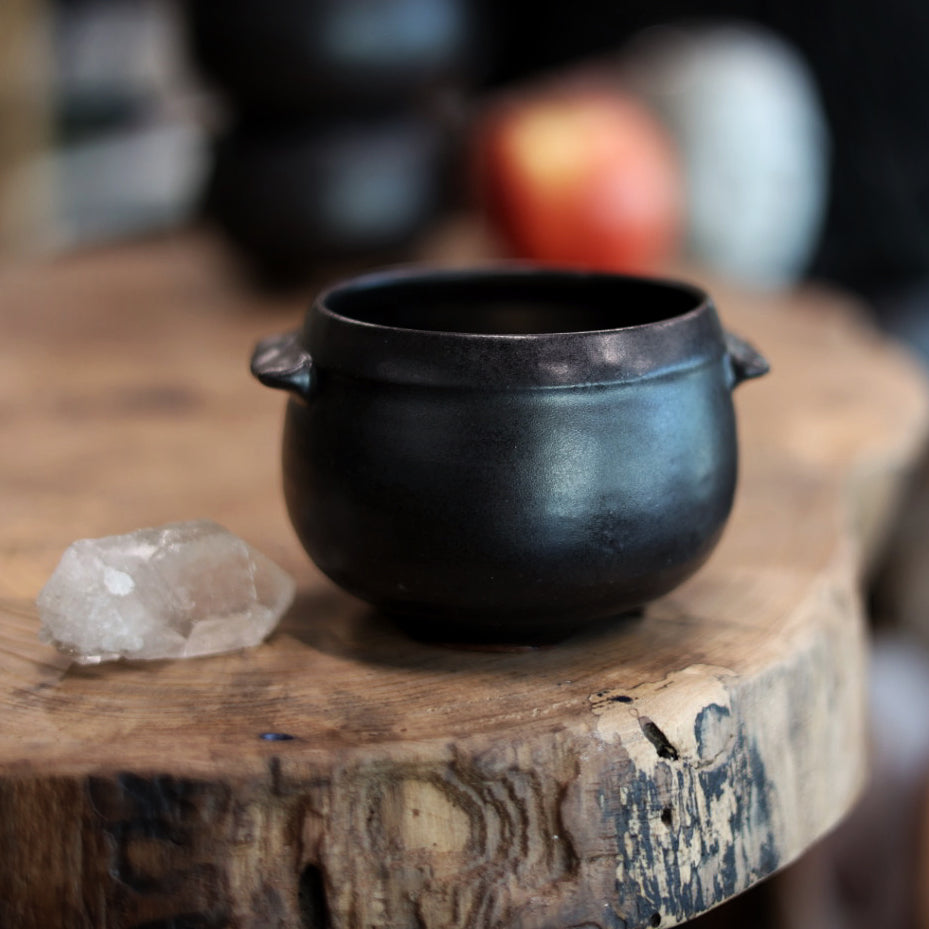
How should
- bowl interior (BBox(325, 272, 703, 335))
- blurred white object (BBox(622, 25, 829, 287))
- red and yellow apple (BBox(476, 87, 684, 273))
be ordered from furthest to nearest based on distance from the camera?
blurred white object (BBox(622, 25, 829, 287)), red and yellow apple (BBox(476, 87, 684, 273)), bowl interior (BBox(325, 272, 703, 335))

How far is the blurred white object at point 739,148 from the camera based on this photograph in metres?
1.44

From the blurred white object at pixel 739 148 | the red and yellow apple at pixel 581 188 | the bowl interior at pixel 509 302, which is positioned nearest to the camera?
the bowl interior at pixel 509 302

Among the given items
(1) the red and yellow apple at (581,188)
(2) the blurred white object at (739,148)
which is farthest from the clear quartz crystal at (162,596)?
(2) the blurred white object at (739,148)

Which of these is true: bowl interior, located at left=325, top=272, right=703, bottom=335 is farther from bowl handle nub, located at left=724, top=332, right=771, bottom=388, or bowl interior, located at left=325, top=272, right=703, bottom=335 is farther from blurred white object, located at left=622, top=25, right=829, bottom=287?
blurred white object, located at left=622, top=25, right=829, bottom=287

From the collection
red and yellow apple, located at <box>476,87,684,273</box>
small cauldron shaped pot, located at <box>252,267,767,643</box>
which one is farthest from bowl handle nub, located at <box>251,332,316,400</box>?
red and yellow apple, located at <box>476,87,684,273</box>

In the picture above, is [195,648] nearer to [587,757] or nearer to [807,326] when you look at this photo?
[587,757]

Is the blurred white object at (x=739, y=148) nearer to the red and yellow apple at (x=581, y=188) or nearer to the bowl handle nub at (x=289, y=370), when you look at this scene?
the red and yellow apple at (x=581, y=188)

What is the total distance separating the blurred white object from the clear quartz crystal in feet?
3.17

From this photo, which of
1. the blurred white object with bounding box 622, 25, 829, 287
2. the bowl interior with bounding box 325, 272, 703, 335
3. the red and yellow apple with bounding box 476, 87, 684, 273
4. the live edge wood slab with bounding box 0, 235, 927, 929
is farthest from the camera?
the blurred white object with bounding box 622, 25, 829, 287

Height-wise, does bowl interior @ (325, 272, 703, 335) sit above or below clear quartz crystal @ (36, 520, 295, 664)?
above

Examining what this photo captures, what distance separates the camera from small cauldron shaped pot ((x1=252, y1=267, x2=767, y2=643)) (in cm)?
47

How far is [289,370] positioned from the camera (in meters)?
0.50

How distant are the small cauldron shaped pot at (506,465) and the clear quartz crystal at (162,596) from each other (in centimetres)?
4

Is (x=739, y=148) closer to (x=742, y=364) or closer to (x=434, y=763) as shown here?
(x=742, y=364)
